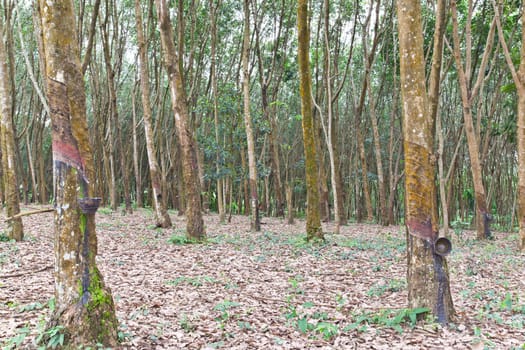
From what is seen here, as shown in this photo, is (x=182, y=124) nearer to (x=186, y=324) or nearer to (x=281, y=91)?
(x=186, y=324)

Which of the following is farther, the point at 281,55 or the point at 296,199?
the point at 296,199

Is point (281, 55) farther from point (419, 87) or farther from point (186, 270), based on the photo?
point (419, 87)

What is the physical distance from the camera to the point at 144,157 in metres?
28.1

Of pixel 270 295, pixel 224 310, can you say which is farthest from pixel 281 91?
pixel 224 310

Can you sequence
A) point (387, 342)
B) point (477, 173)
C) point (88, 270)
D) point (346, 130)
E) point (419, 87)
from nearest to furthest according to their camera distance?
point (88, 270), point (387, 342), point (419, 87), point (477, 173), point (346, 130)

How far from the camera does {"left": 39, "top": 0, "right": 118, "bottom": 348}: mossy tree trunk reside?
11.5ft

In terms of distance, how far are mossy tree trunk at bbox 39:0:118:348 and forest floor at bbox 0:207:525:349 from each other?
0.30 meters

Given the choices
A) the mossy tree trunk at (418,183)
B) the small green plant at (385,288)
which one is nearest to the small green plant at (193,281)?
the small green plant at (385,288)

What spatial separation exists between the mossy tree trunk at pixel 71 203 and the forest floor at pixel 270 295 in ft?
0.98

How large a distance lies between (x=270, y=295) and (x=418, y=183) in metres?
2.63

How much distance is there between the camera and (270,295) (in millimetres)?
5996

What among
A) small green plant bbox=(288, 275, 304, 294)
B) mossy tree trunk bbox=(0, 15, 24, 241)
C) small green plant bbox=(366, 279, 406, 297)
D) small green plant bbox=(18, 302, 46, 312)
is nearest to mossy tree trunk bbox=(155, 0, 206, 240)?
mossy tree trunk bbox=(0, 15, 24, 241)

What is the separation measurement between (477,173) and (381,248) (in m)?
3.23

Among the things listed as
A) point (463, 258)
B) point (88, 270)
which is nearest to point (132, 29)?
point (463, 258)
